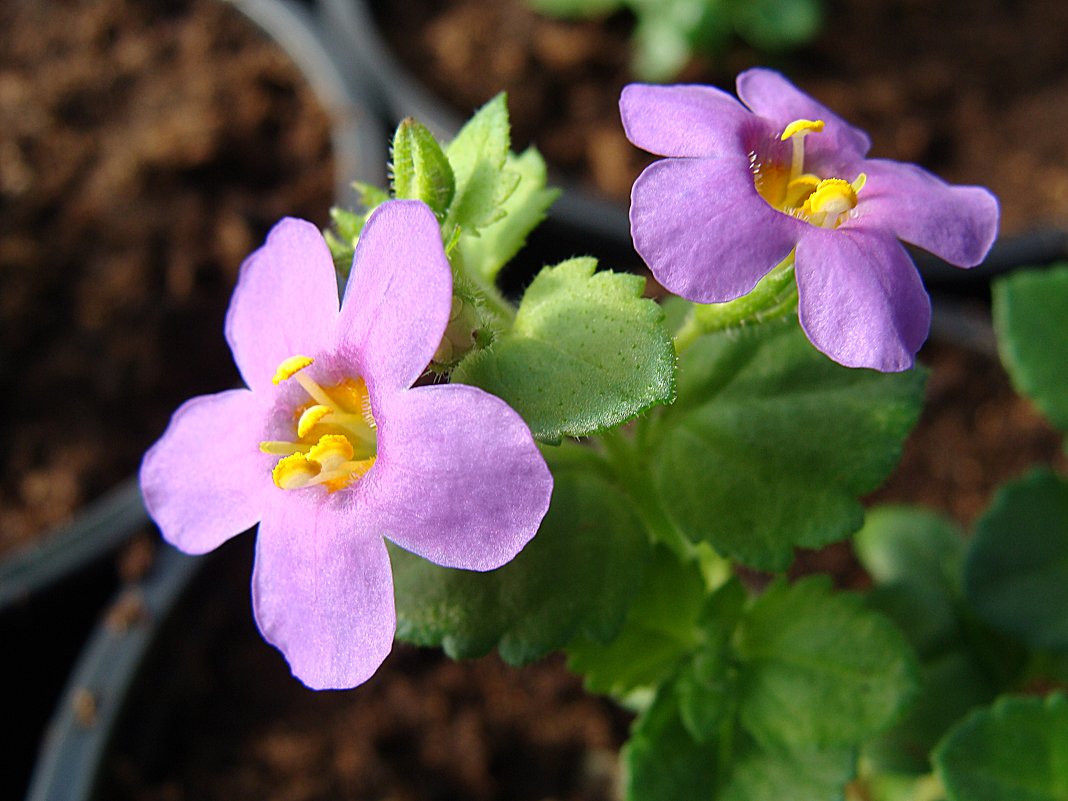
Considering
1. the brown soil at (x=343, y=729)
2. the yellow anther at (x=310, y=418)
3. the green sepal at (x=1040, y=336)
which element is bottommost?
the brown soil at (x=343, y=729)

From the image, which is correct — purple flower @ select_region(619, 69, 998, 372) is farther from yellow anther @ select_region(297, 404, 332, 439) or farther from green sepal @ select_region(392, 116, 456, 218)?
yellow anther @ select_region(297, 404, 332, 439)

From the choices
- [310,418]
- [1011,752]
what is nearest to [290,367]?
[310,418]

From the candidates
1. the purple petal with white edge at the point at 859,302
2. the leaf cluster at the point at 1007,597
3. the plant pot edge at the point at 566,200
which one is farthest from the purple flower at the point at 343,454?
the plant pot edge at the point at 566,200

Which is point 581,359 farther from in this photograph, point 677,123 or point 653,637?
point 653,637

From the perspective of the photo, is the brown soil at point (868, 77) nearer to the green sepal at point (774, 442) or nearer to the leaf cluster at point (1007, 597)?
the leaf cluster at point (1007, 597)

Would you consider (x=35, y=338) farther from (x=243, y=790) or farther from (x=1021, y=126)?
(x=1021, y=126)

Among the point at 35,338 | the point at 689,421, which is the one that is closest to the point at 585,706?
the point at 689,421
